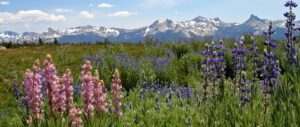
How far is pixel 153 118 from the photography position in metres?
6.63

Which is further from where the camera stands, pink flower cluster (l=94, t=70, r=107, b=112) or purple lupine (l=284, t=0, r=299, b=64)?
purple lupine (l=284, t=0, r=299, b=64)

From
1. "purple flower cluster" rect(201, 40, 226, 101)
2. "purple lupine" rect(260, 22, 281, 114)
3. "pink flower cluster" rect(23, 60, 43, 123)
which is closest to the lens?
"pink flower cluster" rect(23, 60, 43, 123)

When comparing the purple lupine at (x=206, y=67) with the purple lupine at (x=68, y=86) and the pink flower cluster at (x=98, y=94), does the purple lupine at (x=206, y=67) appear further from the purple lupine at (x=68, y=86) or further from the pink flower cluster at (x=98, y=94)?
the purple lupine at (x=68, y=86)

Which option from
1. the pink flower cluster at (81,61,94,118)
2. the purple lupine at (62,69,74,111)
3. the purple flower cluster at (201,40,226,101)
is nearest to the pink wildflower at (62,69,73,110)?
the purple lupine at (62,69,74,111)

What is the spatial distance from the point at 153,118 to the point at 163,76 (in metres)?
5.12

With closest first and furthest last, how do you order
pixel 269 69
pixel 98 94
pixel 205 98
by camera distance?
pixel 98 94 < pixel 269 69 < pixel 205 98

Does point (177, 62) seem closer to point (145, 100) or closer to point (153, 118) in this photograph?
point (145, 100)

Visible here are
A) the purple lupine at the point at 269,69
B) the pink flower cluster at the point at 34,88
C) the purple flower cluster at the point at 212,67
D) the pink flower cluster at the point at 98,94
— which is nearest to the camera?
the pink flower cluster at the point at 34,88

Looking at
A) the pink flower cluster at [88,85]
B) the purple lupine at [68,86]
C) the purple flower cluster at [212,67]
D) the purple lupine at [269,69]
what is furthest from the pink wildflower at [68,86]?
the purple lupine at [269,69]

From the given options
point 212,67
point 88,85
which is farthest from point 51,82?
point 212,67

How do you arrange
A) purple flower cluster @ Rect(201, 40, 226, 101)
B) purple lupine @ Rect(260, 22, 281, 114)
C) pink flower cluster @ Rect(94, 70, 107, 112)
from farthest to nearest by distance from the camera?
purple flower cluster @ Rect(201, 40, 226, 101) → purple lupine @ Rect(260, 22, 281, 114) → pink flower cluster @ Rect(94, 70, 107, 112)

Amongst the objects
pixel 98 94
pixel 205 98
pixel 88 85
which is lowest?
pixel 205 98

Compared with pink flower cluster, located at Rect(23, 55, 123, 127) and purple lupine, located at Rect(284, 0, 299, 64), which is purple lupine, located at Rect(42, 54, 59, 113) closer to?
pink flower cluster, located at Rect(23, 55, 123, 127)

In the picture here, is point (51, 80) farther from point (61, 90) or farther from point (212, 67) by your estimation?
point (212, 67)
